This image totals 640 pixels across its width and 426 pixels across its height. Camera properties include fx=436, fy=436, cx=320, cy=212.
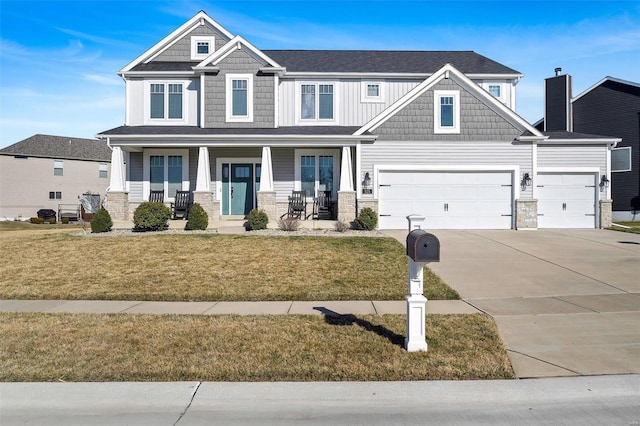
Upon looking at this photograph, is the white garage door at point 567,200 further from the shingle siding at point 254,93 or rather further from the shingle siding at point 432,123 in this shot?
the shingle siding at point 254,93

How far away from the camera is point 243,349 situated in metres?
5.60

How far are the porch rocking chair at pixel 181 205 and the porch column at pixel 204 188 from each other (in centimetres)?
112

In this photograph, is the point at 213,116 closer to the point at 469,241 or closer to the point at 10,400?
the point at 469,241

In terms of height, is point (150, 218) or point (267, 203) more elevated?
point (267, 203)

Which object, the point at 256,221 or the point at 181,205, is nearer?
the point at 256,221

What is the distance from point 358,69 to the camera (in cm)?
2123

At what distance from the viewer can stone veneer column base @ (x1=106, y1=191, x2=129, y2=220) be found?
18328mm

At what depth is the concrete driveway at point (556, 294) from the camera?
17.7 feet

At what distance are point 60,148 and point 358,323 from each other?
142 ft

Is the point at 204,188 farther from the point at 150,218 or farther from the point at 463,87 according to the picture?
the point at 463,87

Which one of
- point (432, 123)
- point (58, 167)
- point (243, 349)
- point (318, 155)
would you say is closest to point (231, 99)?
point (318, 155)

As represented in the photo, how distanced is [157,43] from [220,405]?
832 inches

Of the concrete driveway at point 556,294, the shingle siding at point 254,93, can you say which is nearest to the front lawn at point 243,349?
the concrete driveway at point 556,294

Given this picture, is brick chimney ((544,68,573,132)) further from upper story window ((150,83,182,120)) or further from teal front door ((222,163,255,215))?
upper story window ((150,83,182,120))
